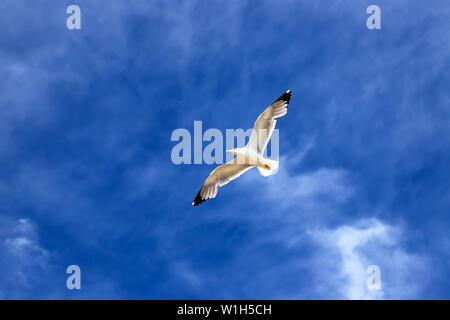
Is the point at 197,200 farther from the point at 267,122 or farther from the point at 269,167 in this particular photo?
the point at 267,122

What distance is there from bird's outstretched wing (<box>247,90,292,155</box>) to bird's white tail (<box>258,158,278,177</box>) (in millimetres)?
549

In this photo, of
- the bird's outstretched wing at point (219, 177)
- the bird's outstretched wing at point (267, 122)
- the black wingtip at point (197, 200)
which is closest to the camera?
the bird's outstretched wing at point (267, 122)

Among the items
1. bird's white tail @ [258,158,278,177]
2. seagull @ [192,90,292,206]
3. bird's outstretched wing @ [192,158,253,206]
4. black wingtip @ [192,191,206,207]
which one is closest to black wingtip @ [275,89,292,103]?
seagull @ [192,90,292,206]

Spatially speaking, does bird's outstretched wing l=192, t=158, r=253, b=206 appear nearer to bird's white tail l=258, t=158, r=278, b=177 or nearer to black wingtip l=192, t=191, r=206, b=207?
black wingtip l=192, t=191, r=206, b=207

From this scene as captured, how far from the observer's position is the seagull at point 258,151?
39.4 ft

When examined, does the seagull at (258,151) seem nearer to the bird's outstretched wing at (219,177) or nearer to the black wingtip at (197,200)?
Result: the bird's outstretched wing at (219,177)

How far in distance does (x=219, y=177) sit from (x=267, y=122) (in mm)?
2305

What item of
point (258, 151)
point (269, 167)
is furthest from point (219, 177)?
point (269, 167)

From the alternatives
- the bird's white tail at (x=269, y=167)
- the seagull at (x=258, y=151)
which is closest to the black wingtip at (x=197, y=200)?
the seagull at (x=258, y=151)
